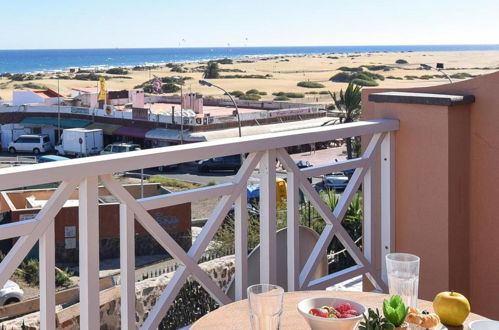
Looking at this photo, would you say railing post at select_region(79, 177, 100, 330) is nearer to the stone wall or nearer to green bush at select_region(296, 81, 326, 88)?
the stone wall

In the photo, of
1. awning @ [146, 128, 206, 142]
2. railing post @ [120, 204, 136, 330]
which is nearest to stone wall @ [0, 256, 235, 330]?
railing post @ [120, 204, 136, 330]

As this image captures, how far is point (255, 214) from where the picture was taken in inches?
489

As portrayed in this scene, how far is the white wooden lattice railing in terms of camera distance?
6.74 feet

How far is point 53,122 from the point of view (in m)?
47.3

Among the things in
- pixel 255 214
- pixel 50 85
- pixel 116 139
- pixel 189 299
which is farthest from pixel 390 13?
pixel 189 299

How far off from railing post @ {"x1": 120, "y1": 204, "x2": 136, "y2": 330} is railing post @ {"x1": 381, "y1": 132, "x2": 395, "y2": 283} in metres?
1.54

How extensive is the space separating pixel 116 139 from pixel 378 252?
4196 cm

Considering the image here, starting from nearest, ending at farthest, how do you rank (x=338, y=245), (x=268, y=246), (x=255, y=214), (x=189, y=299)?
(x=268, y=246)
(x=189, y=299)
(x=338, y=245)
(x=255, y=214)

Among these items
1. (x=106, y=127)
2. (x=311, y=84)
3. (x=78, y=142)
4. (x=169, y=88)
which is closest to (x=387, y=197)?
(x=78, y=142)

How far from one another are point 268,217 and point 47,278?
991mm

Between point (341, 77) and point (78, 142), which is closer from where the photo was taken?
point (78, 142)

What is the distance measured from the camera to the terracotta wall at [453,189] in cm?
332

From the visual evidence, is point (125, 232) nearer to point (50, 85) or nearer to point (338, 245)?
point (338, 245)

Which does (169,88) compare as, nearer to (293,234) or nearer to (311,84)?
(311,84)
